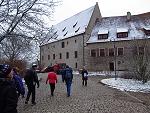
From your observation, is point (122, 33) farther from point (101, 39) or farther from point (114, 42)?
point (101, 39)

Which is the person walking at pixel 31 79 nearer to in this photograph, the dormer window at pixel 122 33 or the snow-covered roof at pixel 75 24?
the dormer window at pixel 122 33

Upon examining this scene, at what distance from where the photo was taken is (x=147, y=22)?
64.8 metres

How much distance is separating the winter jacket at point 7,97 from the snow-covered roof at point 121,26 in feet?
185

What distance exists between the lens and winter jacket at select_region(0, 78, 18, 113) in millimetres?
5621

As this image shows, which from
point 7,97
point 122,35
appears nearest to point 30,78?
point 7,97

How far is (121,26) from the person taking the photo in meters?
65.1

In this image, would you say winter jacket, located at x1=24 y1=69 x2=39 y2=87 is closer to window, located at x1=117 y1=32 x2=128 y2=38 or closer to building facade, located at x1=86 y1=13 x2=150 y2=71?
building facade, located at x1=86 y1=13 x2=150 y2=71

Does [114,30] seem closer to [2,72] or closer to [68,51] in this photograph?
[68,51]

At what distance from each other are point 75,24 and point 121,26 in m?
11.6

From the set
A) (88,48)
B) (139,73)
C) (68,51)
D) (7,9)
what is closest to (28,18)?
(7,9)

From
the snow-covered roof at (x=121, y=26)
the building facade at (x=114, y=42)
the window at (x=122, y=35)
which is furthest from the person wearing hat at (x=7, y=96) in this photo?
the window at (x=122, y=35)

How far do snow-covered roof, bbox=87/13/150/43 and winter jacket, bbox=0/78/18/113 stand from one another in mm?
56270

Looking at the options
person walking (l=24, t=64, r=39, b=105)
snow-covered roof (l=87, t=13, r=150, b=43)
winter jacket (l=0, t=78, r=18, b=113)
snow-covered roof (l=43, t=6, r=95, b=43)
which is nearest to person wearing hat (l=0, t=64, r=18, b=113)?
winter jacket (l=0, t=78, r=18, b=113)

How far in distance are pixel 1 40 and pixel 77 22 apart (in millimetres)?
52058
